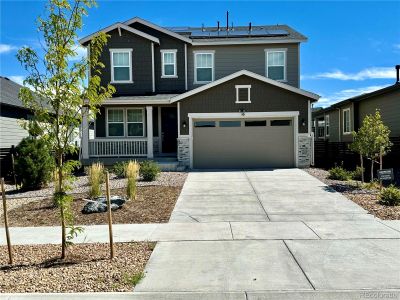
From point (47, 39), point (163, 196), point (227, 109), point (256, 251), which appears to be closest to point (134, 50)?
point (227, 109)

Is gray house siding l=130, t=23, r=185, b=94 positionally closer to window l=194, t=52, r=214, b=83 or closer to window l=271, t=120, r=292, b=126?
window l=194, t=52, r=214, b=83

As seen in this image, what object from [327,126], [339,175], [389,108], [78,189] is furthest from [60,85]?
[327,126]

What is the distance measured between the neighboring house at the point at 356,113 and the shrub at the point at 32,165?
14492 millimetres

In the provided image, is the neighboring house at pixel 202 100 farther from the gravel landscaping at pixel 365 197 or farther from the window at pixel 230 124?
the gravel landscaping at pixel 365 197

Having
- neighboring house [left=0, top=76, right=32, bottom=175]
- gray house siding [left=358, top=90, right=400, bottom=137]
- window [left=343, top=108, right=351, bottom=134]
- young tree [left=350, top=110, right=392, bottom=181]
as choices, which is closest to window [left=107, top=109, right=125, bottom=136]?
neighboring house [left=0, top=76, right=32, bottom=175]

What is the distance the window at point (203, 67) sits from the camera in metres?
20.5

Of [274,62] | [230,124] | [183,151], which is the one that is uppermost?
[274,62]

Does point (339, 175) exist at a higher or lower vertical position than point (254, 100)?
lower

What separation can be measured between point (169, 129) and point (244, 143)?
4446 millimetres

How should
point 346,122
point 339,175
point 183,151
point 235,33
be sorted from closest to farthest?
point 339,175 → point 183,151 → point 235,33 → point 346,122

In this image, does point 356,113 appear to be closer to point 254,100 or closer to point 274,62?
point 274,62

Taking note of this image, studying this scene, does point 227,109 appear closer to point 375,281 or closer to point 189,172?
point 189,172

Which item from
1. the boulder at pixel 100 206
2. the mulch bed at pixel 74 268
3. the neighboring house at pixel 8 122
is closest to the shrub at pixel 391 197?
the mulch bed at pixel 74 268

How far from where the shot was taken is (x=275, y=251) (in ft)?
20.1
